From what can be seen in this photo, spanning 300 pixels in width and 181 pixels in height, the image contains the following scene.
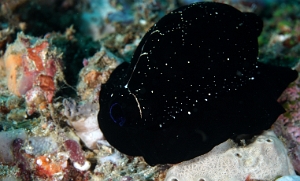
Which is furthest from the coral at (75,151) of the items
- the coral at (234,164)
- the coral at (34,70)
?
the coral at (234,164)

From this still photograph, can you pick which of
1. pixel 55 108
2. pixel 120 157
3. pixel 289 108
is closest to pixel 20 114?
pixel 55 108

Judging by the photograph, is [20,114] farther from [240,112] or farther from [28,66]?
[240,112]

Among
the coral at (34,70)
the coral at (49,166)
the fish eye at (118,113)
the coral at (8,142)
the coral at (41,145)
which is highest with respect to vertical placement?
the fish eye at (118,113)

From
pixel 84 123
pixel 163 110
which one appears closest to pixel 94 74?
pixel 84 123

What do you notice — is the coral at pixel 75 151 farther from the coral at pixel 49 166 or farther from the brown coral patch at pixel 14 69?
the brown coral patch at pixel 14 69

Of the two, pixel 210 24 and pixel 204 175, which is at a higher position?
pixel 210 24

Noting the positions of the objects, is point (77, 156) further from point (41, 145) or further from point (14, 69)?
point (14, 69)
